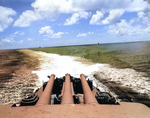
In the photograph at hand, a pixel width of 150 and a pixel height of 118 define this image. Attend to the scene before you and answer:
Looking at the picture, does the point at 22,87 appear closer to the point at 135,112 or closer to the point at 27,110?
the point at 27,110

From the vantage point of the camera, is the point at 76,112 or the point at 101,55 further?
the point at 101,55

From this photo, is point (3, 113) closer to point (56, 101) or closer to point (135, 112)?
point (56, 101)

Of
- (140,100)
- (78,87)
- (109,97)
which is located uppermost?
(109,97)

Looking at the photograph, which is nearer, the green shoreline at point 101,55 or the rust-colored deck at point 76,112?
the rust-colored deck at point 76,112

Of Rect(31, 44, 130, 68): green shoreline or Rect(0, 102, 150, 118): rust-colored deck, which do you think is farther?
Rect(31, 44, 130, 68): green shoreline

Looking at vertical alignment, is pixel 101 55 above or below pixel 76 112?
above

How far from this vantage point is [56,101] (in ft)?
15.7

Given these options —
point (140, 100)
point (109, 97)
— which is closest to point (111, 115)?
point (109, 97)

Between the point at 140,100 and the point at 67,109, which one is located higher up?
the point at 67,109

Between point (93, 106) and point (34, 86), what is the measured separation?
10.0 meters

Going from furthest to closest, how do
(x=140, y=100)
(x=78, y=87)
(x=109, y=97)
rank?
1. (x=140, y=100)
2. (x=78, y=87)
3. (x=109, y=97)

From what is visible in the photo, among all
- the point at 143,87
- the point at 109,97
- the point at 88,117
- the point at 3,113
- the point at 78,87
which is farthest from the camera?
the point at 143,87

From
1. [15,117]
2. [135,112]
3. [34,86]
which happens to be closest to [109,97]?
[135,112]

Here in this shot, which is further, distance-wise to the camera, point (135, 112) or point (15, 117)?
point (135, 112)
